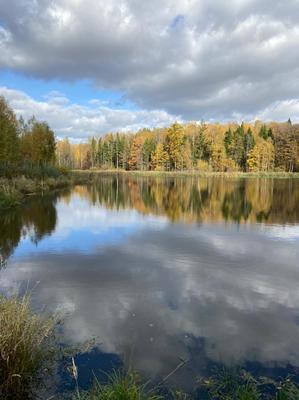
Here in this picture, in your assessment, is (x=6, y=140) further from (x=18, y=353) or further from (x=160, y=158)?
(x=160, y=158)

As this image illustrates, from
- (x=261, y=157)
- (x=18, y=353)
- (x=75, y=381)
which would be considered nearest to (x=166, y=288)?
(x=75, y=381)

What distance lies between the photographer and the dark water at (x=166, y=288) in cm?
572

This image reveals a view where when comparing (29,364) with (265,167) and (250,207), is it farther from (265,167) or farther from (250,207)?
(265,167)

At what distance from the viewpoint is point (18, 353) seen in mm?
4645

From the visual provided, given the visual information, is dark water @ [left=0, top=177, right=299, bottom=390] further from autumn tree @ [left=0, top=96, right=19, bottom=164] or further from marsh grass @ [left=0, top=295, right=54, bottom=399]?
autumn tree @ [left=0, top=96, right=19, bottom=164]

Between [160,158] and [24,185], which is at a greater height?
[160,158]

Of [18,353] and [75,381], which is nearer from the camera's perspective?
[18,353]

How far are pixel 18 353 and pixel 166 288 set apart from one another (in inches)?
178

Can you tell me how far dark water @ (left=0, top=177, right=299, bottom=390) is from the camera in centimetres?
572

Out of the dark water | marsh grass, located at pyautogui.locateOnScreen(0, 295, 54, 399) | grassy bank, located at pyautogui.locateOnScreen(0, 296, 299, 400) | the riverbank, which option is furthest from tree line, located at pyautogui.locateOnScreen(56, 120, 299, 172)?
marsh grass, located at pyautogui.locateOnScreen(0, 295, 54, 399)

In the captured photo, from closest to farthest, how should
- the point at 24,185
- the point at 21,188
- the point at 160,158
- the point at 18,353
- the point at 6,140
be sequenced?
the point at 18,353 < the point at 21,188 < the point at 24,185 < the point at 6,140 < the point at 160,158

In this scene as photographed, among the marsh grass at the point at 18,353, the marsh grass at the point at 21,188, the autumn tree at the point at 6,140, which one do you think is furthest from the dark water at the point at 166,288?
the autumn tree at the point at 6,140

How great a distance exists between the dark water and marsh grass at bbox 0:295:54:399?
0.70 metres

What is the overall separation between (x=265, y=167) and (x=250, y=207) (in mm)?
68116
